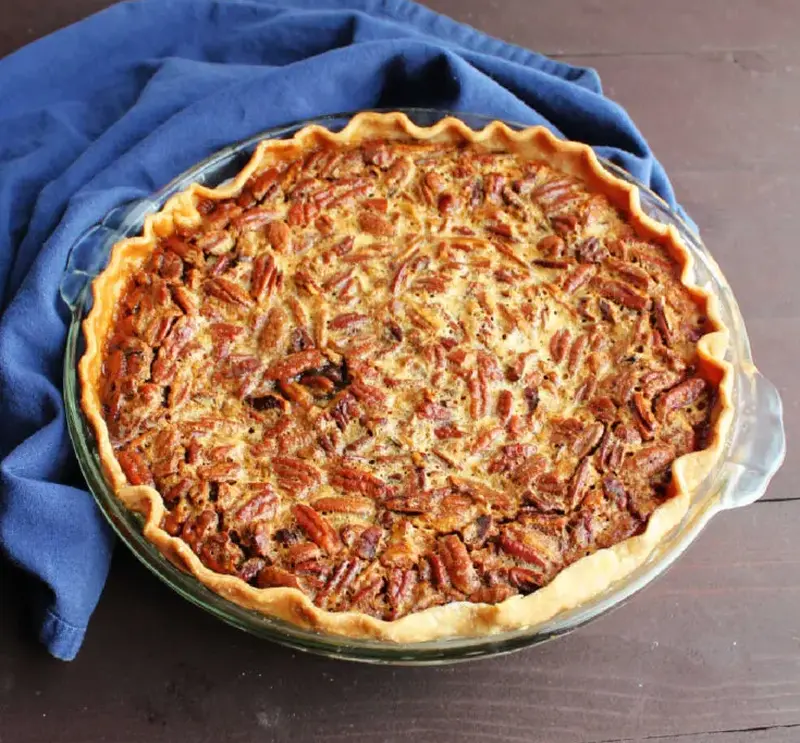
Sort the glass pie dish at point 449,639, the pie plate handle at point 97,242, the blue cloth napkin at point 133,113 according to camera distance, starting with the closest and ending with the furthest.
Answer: the glass pie dish at point 449,639 < the blue cloth napkin at point 133,113 < the pie plate handle at point 97,242

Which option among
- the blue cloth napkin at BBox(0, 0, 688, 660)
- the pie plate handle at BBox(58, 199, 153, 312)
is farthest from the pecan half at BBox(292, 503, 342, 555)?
the pie plate handle at BBox(58, 199, 153, 312)

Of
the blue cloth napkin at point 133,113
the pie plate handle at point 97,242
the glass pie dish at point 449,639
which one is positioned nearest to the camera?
the glass pie dish at point 449,639

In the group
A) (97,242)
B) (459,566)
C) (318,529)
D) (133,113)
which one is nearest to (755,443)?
(459,566)

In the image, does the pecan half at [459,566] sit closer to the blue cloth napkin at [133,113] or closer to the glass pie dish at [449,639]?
the glass pie dish at [449,639]

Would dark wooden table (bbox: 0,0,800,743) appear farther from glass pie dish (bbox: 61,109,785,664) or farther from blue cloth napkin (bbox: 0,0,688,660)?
glass pie dish (bbox: 61,109,785,664)

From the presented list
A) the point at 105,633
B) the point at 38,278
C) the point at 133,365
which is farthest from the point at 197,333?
the point at 105,633

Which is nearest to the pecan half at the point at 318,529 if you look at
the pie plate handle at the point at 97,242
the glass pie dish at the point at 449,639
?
the glass pie dish at the point at 449,639

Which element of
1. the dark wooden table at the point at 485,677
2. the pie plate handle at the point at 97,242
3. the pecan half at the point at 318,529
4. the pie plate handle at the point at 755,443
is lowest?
the dark wooden table at the point at 485,677
